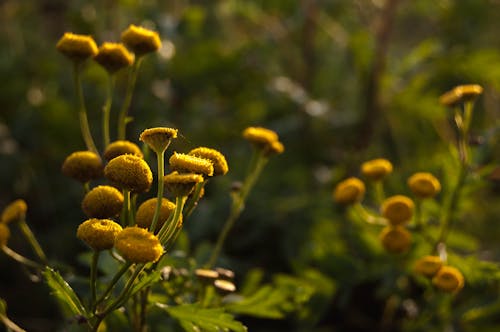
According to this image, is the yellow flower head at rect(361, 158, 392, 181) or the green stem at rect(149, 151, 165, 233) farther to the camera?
the yellow flower head at rect(361, 158, 392, 181)

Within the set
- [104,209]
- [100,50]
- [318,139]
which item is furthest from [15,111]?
[104,209]

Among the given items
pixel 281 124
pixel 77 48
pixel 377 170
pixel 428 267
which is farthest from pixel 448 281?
pixel 281 124

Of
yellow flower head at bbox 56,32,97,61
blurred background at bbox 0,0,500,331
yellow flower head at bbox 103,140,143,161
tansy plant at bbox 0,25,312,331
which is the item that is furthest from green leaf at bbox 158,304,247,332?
blurred background at bbox 0,0,500,331

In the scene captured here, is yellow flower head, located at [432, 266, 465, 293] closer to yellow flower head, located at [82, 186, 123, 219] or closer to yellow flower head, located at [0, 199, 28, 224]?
yellow flower head, located at [82, 186, 123, 219]

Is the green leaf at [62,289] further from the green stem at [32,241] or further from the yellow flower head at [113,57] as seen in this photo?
the yellow flower head at [113,57]

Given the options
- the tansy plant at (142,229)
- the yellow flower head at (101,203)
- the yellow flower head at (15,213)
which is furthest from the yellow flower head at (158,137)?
the yellow flower head at (15,213)

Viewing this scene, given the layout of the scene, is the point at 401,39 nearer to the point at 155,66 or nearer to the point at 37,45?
the point at 37,45
